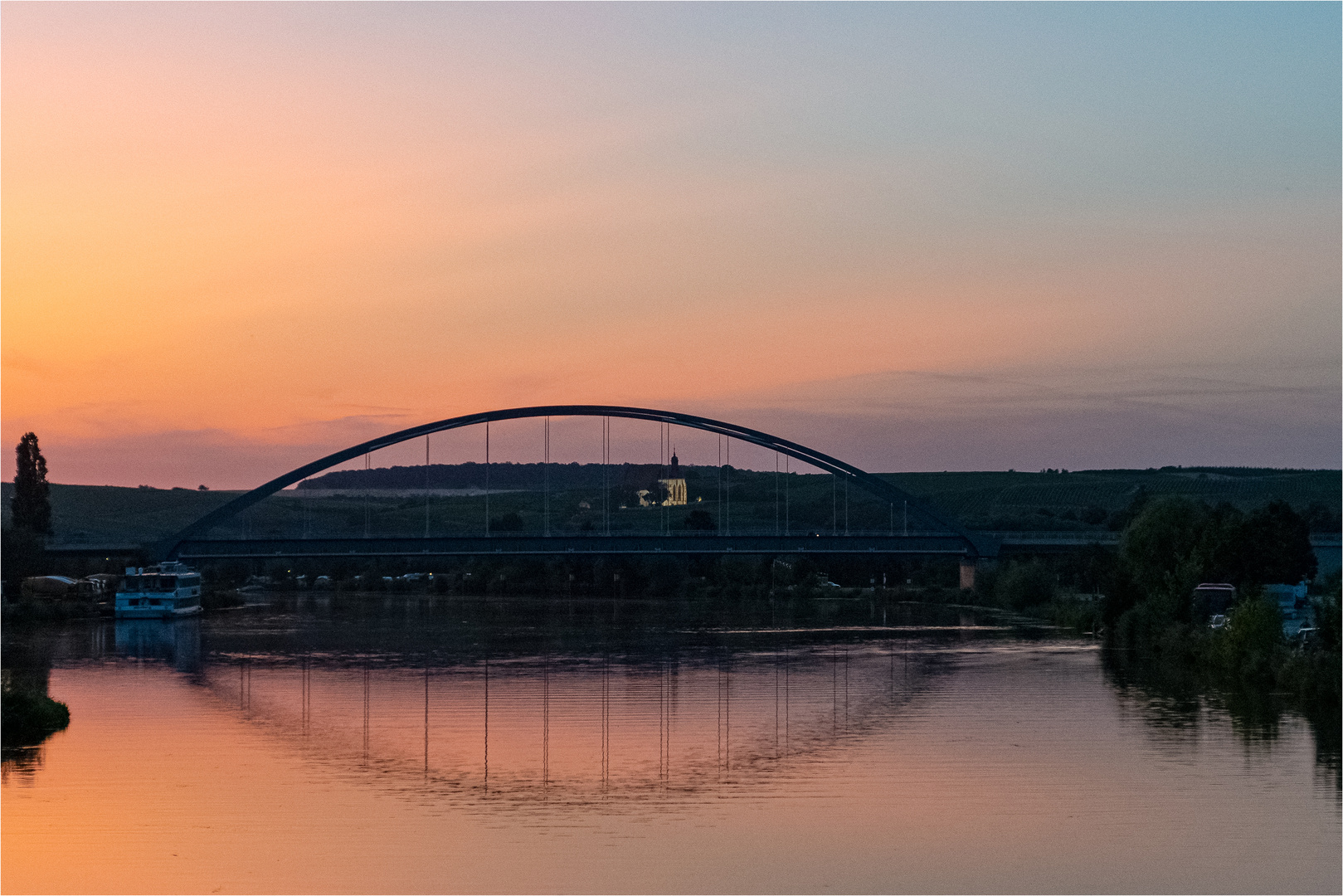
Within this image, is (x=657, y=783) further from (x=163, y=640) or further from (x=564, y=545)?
(x=564, y=545)

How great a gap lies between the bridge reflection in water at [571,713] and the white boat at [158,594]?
75.6 ft

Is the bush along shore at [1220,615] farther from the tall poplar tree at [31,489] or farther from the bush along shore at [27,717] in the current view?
the tall poplar tree at [31,489]

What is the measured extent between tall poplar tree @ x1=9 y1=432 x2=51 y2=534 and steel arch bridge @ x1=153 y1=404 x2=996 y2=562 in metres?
6.99

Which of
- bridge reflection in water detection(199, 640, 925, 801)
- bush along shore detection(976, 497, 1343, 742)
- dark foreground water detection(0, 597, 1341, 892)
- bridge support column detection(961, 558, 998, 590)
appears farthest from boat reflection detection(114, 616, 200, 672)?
bridge support column detection(961, 558, 998, 590)

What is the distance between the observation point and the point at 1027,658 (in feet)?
141

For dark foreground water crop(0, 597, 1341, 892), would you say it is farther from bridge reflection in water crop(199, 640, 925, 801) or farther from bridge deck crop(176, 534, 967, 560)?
bridge deck crop(176, 534, 967, 560)

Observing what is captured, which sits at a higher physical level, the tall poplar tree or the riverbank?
the tall poplar tree

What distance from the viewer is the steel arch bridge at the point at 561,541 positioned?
224ft

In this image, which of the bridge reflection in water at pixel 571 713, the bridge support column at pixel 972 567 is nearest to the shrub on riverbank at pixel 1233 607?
the bridge reflection in water at pixel 571 713

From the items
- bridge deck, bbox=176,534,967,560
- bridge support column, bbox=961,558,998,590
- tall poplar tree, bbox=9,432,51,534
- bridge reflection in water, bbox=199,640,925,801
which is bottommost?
bridge reflection in water, bbox=199,640,925,801

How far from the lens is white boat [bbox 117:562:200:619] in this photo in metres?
65.2

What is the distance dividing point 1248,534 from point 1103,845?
1177 inches

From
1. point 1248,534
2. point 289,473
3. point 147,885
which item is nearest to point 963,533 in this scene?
point 1248,534

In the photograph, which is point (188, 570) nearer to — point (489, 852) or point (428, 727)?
point (428, 727)
